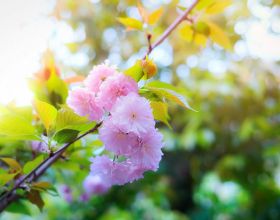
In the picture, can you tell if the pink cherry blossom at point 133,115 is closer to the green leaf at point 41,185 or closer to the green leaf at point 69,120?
the green leaf at point 69,120

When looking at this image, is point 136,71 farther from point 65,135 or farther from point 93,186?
point 93,186

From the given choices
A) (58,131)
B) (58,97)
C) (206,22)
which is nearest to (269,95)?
(206,22)

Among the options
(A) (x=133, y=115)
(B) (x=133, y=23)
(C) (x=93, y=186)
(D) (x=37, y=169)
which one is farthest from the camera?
(C) (x=93, y=186)

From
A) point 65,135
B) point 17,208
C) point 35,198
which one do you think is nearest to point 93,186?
point 17,208

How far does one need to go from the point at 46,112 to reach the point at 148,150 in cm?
13

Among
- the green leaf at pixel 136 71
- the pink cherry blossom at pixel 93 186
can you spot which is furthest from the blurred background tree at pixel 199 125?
the green leaf at pixel 136 71

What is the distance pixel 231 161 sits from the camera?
232 cm

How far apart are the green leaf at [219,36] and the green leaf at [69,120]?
0.36 metres

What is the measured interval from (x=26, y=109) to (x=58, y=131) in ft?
0.52

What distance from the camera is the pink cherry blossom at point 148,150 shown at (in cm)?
A: 43

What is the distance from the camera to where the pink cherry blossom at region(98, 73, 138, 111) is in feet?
1.39

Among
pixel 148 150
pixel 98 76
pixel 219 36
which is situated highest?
pixel 219 36

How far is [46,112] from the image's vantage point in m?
0.46

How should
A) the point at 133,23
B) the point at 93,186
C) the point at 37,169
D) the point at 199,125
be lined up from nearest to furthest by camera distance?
1. the point at 37,169
2. the point at 133,23
3. the point at 93,186
4. the point at 199,125
